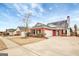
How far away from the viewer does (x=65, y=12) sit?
1798 millimetres

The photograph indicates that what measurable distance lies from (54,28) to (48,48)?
0.75ft

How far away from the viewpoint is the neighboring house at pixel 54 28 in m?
1.79

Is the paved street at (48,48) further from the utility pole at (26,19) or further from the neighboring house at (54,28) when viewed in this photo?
the utility pole at (26,19)

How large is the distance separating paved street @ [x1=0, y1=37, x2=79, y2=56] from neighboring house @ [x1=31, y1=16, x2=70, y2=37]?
7cm

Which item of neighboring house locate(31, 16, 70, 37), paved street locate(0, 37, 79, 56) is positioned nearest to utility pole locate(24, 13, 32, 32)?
neighboring house locate(31, 16, 70, 37)

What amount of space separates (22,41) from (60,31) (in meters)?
0.44

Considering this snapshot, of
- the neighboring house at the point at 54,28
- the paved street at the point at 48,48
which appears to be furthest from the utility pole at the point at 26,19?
the paved street at the point at 48,48

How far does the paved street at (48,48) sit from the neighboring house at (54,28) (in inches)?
2.6

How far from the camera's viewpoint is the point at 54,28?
71.4 inches

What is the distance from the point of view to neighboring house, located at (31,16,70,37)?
1791 mm

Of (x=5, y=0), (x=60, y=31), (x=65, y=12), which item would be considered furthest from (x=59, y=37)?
(x=5, y=0)

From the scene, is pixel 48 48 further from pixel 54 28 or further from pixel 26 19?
pixel 26 19

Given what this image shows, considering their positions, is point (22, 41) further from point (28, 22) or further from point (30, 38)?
point (28, 22)

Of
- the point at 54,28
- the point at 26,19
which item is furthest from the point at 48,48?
the point at 26,19
